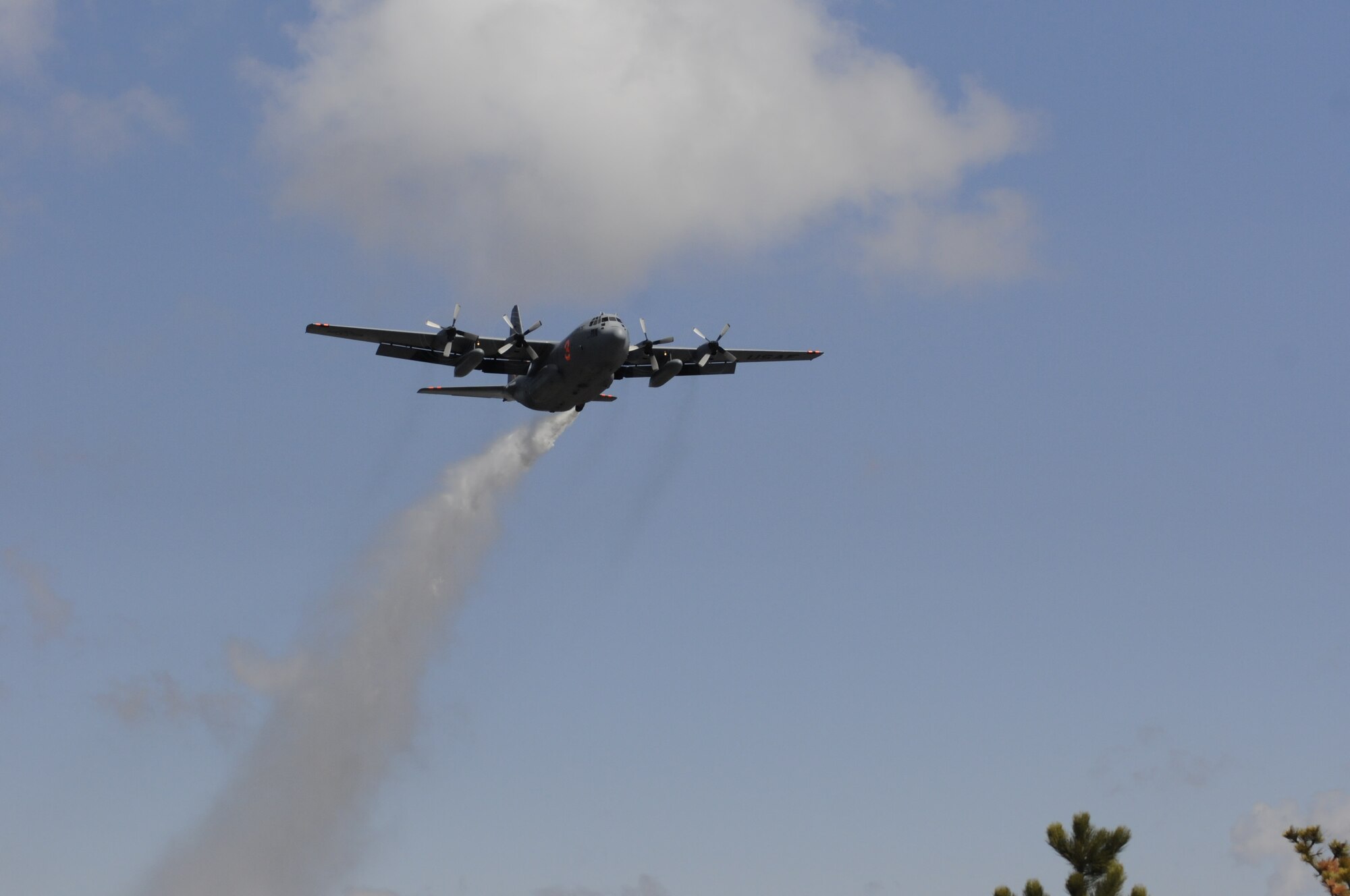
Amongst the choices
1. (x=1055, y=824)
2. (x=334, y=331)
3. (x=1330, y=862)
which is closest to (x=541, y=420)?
(x=334, y=331)

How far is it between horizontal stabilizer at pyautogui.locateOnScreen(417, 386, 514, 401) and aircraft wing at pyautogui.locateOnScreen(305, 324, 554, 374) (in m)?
1.71

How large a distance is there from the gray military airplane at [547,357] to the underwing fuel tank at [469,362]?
28mm

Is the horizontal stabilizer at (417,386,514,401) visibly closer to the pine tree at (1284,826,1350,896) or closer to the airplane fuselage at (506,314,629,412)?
the airplane fuselage at (506,314,629,412)

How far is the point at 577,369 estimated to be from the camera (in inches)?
2441

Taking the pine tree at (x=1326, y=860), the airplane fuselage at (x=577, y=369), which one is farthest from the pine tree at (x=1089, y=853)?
the airplane fuselage at (x=577, y=369)

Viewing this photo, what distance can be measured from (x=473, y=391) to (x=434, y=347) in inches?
196

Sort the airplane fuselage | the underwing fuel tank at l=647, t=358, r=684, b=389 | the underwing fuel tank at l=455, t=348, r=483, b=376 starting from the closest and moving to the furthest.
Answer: the airplane fuselage, the underwing fuel tank at l=455, t=348, r=483, b=376, the underwing fuel tank at l=647, t=358, r=684, b=389

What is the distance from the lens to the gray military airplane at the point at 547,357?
201 feet

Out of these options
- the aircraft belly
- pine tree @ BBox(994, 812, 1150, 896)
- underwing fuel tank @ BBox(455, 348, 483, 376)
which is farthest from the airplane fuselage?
pine tree @ BBox(994, 812, 1150, 896)

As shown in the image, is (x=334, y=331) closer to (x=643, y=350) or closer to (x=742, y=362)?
(x=643, y=350)

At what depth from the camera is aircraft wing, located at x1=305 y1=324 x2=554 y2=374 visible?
205 feet

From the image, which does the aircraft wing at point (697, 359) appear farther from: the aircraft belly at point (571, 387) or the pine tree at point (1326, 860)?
the pine tree at point (1326, 860)

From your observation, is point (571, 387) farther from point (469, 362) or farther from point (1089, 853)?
point (1089, 853)

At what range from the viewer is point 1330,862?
30.2 meters
